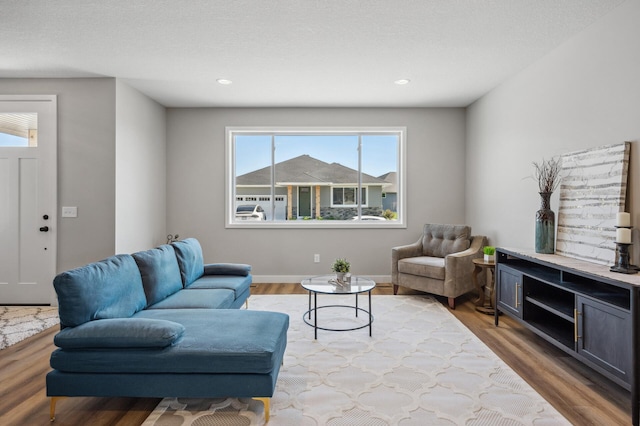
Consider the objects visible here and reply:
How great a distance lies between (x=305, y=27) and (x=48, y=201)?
132 inches

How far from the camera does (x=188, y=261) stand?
3328 mm

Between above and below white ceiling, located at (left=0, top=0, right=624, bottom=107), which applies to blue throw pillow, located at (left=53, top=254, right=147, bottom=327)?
below

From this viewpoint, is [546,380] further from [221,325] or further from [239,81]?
[239,81]

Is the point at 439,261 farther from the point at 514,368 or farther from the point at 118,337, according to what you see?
the point at 118,337

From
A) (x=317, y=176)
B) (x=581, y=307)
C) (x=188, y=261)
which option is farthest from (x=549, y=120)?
(x=188, y=261)

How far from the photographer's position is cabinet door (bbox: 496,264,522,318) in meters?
2.93

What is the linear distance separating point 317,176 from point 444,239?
6.58ft

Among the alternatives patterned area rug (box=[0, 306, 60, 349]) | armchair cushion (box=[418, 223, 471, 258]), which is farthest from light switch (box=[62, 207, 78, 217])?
armchair cushion (box=[418, 223, 471, 258])

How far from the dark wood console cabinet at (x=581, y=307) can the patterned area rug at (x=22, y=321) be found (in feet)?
14.0

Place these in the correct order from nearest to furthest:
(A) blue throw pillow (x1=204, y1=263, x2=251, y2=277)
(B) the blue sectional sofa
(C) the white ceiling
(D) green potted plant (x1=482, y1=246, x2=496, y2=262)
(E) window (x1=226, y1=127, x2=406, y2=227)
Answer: (B) the blue sectional sofa, (C) the white ceiling, (A) blue throw pillow (x1=204, y1=263, x2=251, y2=277), (D) green potted plant (x1=482, y1=246, x2=496, y2=262), (E) window (x1=226, y1=127, x2=406, y2=227)

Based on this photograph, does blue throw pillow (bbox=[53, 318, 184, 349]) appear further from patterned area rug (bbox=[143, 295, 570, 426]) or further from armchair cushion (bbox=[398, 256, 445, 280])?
armchair cushion (bbox=[398, 256, 445, 280])

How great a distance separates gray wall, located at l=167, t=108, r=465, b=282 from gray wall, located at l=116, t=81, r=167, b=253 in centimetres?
21

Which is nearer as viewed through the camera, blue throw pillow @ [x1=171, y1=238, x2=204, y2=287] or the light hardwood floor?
the light hardwood floor

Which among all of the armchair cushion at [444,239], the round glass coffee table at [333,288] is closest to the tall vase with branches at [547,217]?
the armchair cushion at [444,239]
